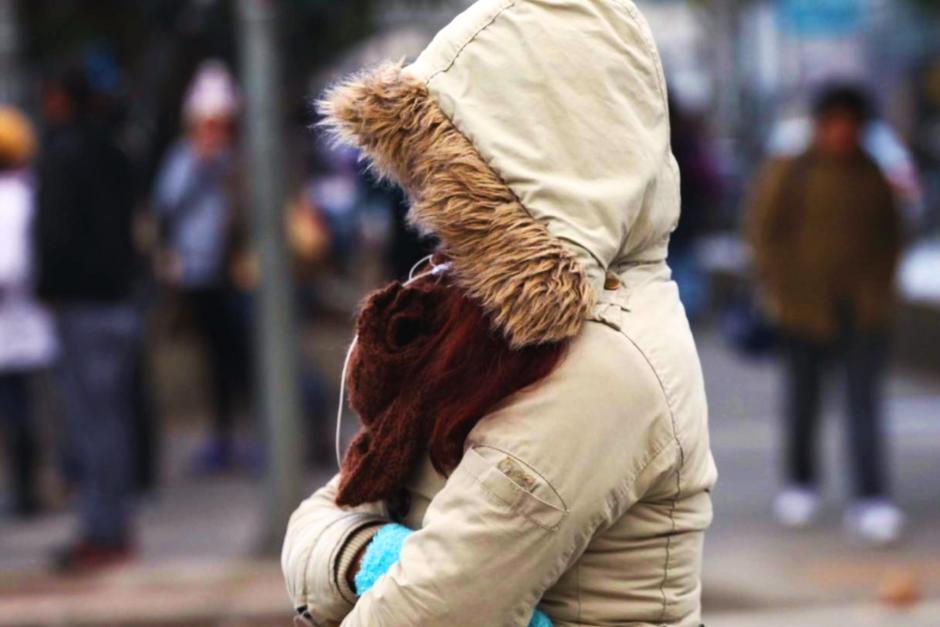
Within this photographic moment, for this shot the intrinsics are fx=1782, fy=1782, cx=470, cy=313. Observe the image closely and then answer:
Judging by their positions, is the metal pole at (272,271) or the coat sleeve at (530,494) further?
the metal pole at (272,271)

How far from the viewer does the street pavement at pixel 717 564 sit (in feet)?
20.1

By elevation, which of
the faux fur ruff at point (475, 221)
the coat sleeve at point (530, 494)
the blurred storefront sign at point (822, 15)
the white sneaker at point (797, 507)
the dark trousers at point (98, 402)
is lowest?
the white sneaker at point (797, 507)

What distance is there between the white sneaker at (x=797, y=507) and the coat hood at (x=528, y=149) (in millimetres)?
5335

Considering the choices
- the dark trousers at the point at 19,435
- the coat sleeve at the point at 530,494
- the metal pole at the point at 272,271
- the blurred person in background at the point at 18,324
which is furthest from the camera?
the dark trousers at the point at 19,435

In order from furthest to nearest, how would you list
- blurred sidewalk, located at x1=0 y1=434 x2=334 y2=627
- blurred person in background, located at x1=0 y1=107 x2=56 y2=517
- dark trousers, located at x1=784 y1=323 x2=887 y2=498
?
blurred person in background, located at x1=0 y1=107 x2=56 y2=517
dark trousers, located at x1=784 y1=323 x2=887 y2=498
blurred sidewalk, located at x1=0 y1=434 x2=334 y2=627

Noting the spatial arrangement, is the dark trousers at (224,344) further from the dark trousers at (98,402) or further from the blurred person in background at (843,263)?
the blurred person in background at (843,263)

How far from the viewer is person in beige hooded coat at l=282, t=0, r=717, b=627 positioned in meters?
2.04

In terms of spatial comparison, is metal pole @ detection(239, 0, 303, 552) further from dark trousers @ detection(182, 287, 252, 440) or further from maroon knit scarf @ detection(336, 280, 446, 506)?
maroon knit scarf @ detection(336, 280, 446, 506)

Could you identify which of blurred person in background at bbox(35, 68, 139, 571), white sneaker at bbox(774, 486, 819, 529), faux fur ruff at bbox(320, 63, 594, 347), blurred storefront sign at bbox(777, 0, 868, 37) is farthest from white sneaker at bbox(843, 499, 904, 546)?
blurred storefront sign at bbox(777, 0, 868, 37)

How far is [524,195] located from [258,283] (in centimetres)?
506

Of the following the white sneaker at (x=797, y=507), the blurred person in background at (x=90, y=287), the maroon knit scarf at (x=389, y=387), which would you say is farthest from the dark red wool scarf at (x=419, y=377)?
the white sneaker at (x=797, y=507)

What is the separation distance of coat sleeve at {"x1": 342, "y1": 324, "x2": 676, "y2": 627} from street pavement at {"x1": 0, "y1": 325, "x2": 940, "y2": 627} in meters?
3.61

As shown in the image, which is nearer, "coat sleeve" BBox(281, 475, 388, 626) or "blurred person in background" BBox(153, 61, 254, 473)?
"coat sleeve" BBox(281, 475, 388, 626)

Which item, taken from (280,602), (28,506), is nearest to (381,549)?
(280,602)
